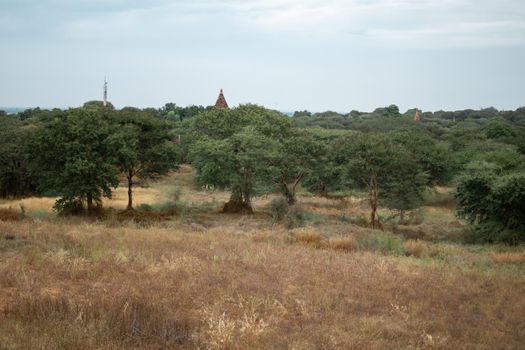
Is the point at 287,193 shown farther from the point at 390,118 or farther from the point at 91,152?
the point at 390,118

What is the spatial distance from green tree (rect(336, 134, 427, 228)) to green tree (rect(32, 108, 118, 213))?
535 inches

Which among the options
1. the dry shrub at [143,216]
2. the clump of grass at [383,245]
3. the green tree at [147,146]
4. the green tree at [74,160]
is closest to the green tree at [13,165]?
the green tree at [147,146]

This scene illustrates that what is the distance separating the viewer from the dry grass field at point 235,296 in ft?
23.2

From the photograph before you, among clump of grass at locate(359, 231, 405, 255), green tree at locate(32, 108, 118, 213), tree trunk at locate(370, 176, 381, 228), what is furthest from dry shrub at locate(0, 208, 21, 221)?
tree trunk at locate(370, 176, 381, 228)

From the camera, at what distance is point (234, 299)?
9.09m

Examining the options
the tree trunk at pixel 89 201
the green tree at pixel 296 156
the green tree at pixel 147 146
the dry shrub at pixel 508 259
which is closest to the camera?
the dry shrub at pixel 508 259

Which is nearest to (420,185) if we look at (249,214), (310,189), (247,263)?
(249,214)

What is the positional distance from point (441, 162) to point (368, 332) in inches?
1665

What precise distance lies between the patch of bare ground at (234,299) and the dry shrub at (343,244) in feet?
7.02

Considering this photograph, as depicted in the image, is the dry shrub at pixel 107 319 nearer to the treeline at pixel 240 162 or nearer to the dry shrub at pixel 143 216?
Answer: the dry shrub at pixel 143 216

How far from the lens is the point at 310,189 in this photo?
5050 cm

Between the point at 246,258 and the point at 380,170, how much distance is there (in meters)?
18.3

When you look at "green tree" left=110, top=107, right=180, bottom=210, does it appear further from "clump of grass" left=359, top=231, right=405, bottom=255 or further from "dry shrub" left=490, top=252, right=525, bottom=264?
"dry shrub" left=490, top=252, right=525, bottom=264

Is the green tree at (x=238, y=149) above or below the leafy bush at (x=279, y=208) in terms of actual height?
above
